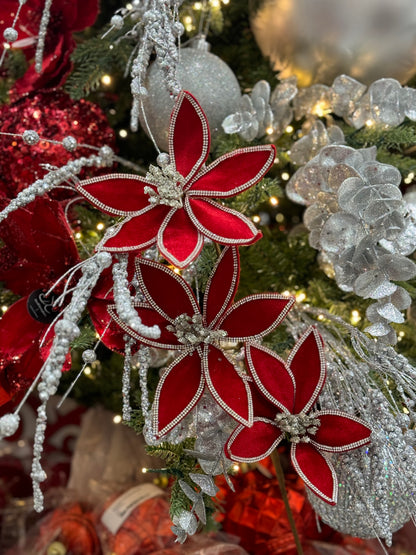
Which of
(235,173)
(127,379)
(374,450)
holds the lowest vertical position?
(374,450)

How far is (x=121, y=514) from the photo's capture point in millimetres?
605

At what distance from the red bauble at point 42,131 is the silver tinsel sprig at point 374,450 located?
34cm

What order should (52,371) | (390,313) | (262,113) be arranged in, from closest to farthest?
1. (52,371)
2. (390,313)
3. (262,113)

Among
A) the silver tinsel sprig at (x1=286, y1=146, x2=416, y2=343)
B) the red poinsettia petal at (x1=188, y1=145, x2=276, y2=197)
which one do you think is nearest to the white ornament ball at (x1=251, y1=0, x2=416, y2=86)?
the silver tinsel sprig at (x1=286, y1=146, x2=416, y2=343)

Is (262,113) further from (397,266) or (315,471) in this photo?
(315,471)

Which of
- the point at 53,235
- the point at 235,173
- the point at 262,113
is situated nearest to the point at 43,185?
the point at 53,235

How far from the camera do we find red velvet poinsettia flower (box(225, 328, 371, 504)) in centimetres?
41

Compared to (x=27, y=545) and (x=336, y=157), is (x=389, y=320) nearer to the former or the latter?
(x=336, y=157)

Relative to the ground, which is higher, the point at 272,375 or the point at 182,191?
the point at 182,191

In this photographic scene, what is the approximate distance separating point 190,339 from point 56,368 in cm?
12

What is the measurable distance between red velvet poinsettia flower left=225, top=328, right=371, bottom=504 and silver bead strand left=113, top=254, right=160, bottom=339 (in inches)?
4.7

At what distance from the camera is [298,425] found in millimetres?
422

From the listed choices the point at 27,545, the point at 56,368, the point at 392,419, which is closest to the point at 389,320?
the point at 392,419

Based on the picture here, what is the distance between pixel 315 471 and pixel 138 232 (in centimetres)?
23
